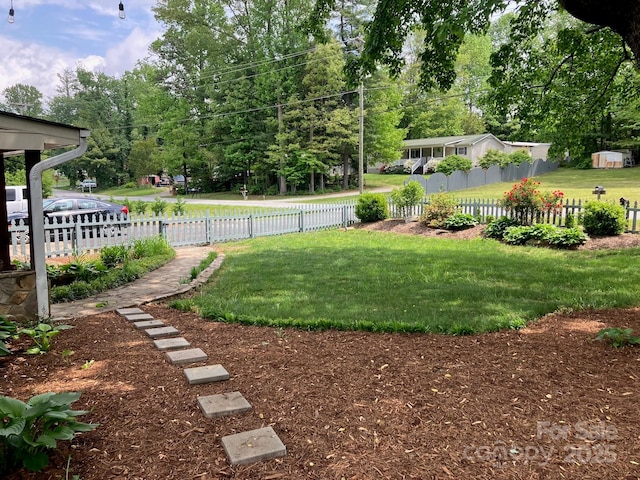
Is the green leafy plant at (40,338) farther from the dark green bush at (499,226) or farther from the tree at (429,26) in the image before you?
the dark green bush at (499,226)

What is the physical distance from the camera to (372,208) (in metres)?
15.8

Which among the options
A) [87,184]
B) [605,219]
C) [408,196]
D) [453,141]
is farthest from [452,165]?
[87,184]

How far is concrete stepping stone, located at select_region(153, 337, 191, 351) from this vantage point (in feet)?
13.1

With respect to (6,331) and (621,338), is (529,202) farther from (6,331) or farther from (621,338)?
(6,331)

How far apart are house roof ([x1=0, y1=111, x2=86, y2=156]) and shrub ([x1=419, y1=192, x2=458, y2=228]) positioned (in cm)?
1098

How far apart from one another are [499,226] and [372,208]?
185 inches

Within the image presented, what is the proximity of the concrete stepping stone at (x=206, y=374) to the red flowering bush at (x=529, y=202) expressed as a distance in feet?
35.6

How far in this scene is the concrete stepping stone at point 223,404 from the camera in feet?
8.97

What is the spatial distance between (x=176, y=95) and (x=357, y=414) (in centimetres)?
3937

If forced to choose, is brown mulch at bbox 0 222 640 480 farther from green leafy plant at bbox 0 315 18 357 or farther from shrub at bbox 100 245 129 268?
shrub at bbox 100 245 129 268

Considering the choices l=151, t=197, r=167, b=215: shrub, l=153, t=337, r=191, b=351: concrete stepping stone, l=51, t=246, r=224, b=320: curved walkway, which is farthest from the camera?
l=151, t=197, r=167, b=215: shrub

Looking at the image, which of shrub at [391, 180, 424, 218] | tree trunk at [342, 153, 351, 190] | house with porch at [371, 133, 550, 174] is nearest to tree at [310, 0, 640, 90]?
shrub at [391, 180, 424, 218]

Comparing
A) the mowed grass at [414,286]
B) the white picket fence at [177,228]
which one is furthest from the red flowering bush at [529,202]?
the white picket fence at [177,228]

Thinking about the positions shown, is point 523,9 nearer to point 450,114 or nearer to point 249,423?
point 249,423
